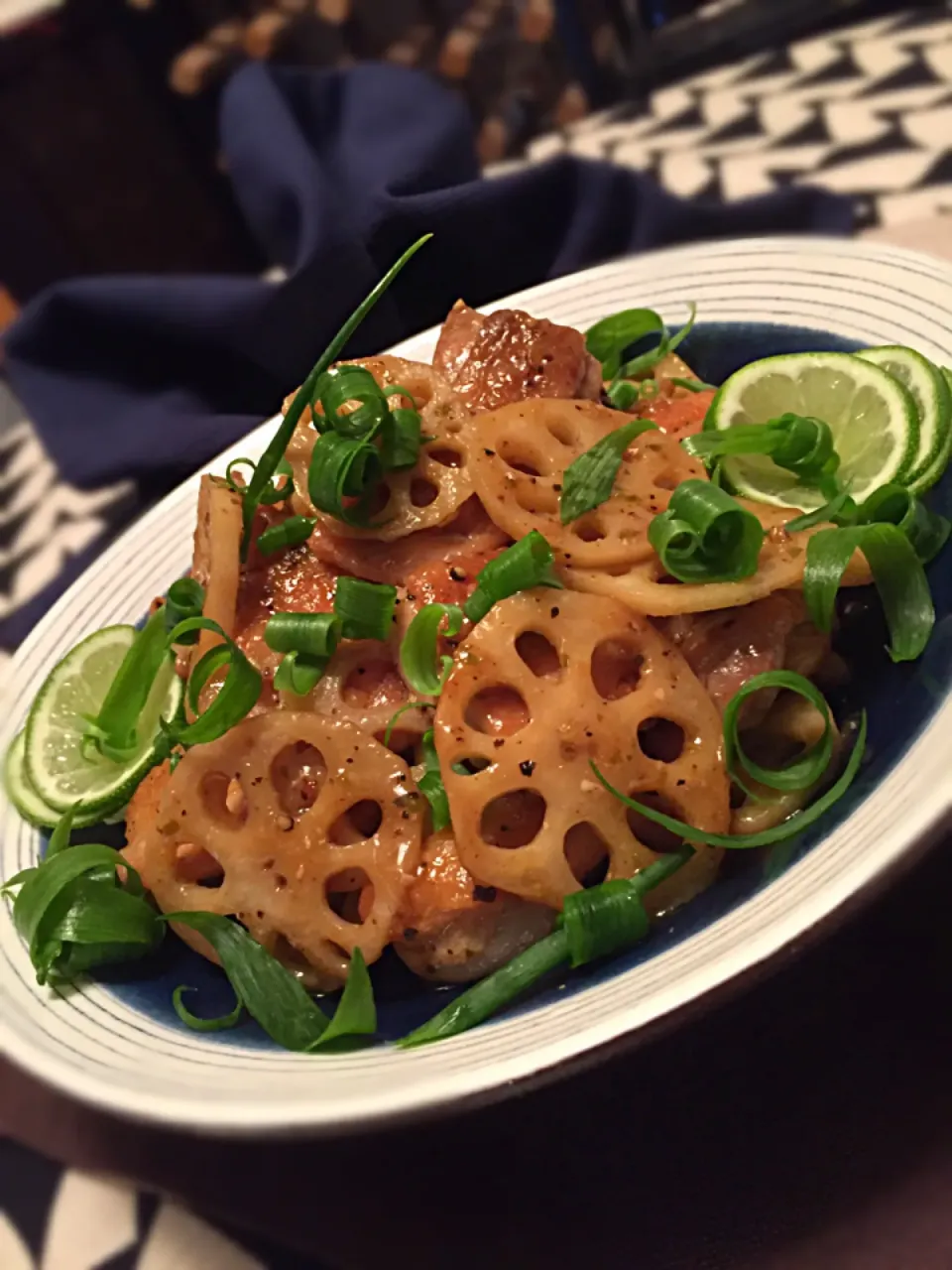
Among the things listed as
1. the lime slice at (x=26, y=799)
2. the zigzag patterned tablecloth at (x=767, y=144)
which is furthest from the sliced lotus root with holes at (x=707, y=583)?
the zigzag patterned tablecloth at (x=767, y=144)

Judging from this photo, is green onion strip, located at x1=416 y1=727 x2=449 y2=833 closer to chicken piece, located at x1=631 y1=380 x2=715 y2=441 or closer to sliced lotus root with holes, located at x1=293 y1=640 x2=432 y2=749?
sliced lotus root with holes, located at x1=293 y1=640 x2=432 y2=749

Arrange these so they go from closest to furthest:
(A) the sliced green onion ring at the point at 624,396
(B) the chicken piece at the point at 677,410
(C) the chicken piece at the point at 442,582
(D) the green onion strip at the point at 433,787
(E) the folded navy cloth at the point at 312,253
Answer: (D) the green onion strip at the point at 433,787 → (C) the chicken piece at the point at 442,582 → (B) the chicken piece at the point at 677,410 → (A) the sliced green onion ring at the point at 624,396 → (E) the folded navy cloth at the point at 312,253

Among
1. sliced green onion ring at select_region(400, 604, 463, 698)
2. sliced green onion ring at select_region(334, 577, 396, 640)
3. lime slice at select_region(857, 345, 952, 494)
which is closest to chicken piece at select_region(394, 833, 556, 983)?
sliced green onion ring at select_region(400, 604, 463, 698)

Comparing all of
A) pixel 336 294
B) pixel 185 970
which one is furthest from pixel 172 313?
pixel 185 970

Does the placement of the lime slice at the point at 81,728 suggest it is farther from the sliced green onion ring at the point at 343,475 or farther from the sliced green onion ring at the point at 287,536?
the sliced green onion ring at the point at 343,475

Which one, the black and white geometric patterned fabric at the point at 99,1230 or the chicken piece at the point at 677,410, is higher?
the chicken piece at the point at 677,410

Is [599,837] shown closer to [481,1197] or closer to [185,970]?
[481,1197]

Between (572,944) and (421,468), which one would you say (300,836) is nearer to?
(572,944)
